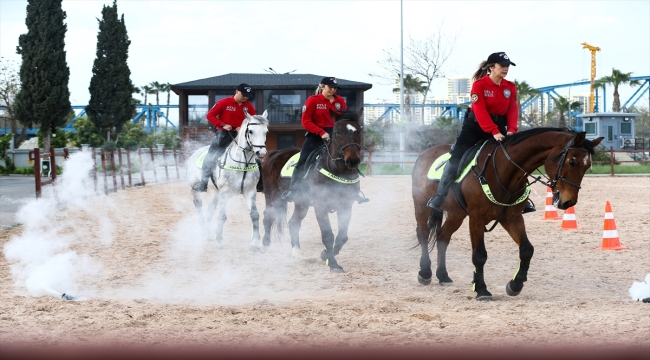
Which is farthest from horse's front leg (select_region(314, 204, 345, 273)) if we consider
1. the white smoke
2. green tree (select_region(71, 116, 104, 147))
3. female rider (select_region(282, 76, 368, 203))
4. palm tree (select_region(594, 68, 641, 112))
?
palm tree (select_region(594, 68, 641, 112))

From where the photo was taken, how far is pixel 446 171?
772 centimetres

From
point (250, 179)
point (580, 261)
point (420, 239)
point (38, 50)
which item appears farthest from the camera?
point (38, 50)

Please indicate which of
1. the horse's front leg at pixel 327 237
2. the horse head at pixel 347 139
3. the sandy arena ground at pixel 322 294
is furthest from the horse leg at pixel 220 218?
the horse head at pixel 347 139

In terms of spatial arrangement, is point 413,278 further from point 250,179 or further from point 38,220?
point 38,220

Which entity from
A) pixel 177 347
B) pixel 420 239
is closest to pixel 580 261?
pixel 420 239

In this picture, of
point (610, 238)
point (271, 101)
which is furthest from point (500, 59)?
point (271, 101)

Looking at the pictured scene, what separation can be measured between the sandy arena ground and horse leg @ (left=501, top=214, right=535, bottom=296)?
0.13m

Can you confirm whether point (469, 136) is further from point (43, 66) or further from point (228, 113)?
point (43, 66)

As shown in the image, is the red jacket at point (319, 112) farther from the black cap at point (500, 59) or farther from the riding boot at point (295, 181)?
the black cap at point (500, 59)

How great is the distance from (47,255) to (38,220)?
5.63 metres

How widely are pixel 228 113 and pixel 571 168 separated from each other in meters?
6.38

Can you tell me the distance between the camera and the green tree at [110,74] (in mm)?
48781

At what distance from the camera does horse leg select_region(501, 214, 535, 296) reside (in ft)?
23.4

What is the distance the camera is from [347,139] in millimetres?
8789
